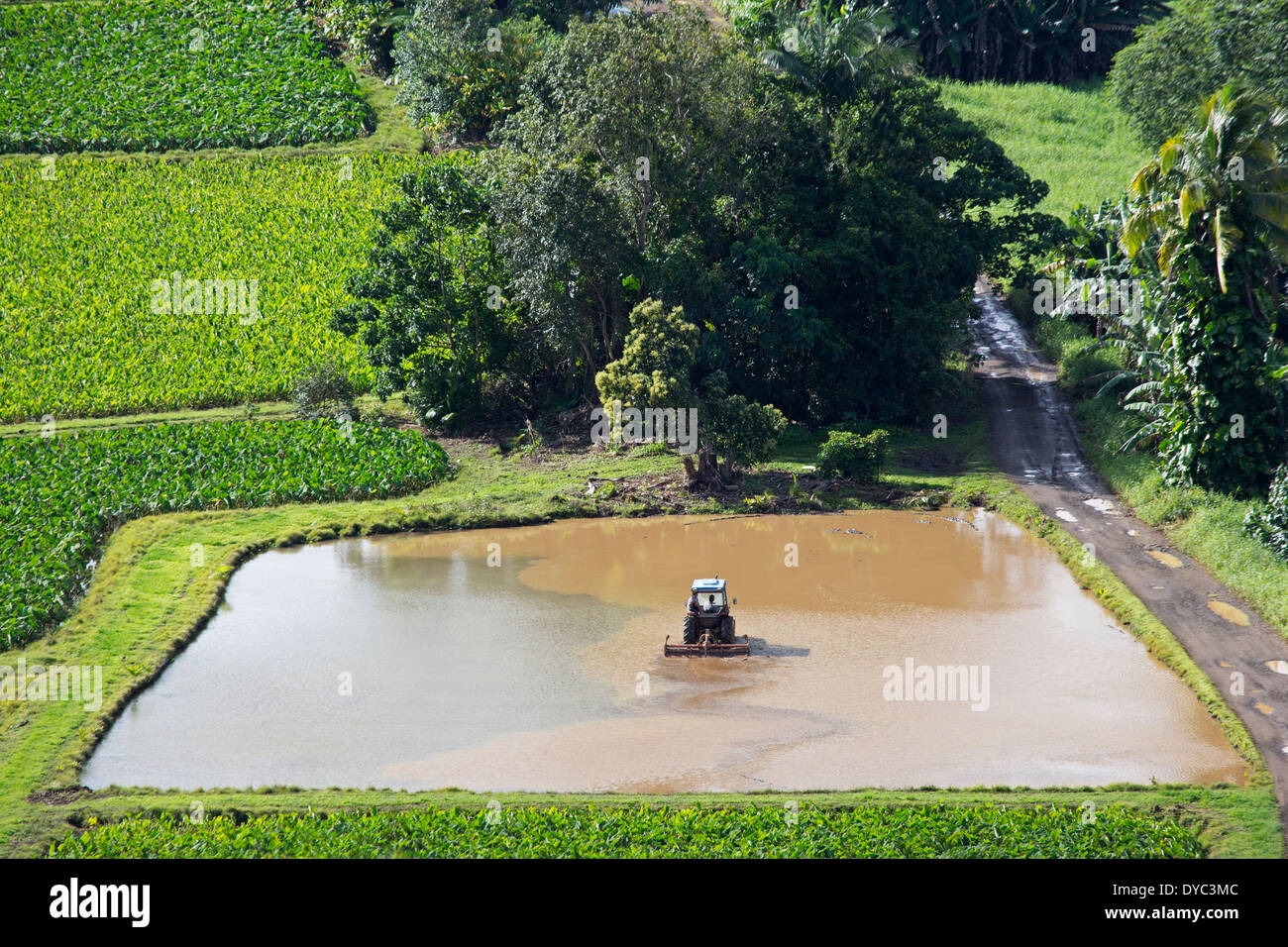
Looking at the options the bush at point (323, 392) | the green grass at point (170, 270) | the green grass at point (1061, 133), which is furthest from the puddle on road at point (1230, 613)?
the green grass at point (1061, 133)

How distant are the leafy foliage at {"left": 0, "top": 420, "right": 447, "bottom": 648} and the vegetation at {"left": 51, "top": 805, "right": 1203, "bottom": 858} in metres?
13.2

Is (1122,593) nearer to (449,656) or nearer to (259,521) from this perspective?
(449,656)

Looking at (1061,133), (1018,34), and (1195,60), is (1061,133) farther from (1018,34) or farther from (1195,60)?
(1195,60)

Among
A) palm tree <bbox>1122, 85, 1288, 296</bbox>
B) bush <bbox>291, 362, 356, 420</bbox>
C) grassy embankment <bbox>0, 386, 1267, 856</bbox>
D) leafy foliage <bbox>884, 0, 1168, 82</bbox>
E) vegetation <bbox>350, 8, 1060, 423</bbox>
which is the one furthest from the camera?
leafy foliage <bbox>884, 0, 1168, 82</bbox>

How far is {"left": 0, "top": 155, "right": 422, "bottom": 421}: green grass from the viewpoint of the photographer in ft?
152

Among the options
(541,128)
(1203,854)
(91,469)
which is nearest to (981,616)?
(1203,854)

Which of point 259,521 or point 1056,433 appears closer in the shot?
point 259,521

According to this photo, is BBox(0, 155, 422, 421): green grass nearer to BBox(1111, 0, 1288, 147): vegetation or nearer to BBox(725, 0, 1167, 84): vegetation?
BBox(725, 0, 1167, 84): vegetation

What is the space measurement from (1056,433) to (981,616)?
14.3 metres

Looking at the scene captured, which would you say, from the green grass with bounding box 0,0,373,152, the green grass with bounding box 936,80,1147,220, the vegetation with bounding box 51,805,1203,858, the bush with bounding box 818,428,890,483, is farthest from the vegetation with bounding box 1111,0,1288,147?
the green grass with bounding box 0,0,373,152

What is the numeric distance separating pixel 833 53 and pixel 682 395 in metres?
13.9

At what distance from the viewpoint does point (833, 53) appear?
1676 inches

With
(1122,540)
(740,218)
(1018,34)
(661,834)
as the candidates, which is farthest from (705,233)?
(1018,34)

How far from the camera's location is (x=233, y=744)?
23.6m
